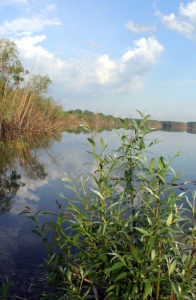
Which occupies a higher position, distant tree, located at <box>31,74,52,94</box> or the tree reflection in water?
distant tree, located at <box>31,74,52,94</box>

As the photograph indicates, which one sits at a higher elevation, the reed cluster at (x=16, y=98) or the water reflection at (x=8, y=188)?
the reed cluster at (x=16, y=98)

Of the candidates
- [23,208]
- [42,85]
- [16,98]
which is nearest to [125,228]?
[23,208]

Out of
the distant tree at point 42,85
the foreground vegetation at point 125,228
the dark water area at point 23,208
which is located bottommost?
the dark water area at point 23,208

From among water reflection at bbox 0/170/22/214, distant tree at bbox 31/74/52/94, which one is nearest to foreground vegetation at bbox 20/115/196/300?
water reflection at bbox 0/170/22/214

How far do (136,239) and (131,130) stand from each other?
1.15m

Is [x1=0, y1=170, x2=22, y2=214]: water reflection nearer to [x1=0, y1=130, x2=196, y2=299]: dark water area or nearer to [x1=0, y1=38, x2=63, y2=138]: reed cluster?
[x1=0, y1=130, x2=196, y2=299]: dark water area

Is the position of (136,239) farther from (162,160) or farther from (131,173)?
(162,160)

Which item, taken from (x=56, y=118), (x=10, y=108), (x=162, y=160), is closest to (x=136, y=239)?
(x=162, y=160)

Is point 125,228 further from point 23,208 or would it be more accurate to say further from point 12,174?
point 12,174

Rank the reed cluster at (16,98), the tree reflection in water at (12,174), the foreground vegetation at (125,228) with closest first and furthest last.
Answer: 1. the foreground vegetation at (125,228)
2. the tree reflection in water at (12,174)
3. the reed cluster at (16,98)

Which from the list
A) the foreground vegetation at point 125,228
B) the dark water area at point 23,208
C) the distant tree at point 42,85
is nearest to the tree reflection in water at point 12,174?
the dark water area at point 23,208

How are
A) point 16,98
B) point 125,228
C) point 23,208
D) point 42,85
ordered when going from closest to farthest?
point 125,228
point 23,208
point 16,98
point 42,85

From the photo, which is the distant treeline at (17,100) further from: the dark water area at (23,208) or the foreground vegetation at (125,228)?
the foreground vegetation at (125,228)

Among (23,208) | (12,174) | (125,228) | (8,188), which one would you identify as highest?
(125,228)
